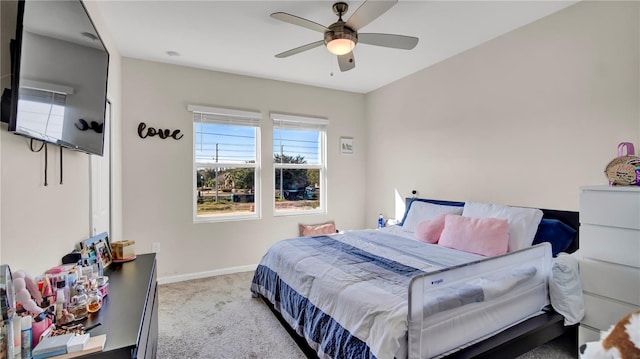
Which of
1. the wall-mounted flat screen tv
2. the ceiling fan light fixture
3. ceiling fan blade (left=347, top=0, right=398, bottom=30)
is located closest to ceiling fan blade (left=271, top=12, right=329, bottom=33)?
the ceiling fan light fixture

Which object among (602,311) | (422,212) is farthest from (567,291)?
(422,212)

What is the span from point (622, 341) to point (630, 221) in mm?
1145

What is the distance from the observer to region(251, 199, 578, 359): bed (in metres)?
1.44

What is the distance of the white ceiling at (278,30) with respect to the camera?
2.33 metres

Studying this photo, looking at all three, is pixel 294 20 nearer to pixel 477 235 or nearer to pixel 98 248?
pixel 98 248

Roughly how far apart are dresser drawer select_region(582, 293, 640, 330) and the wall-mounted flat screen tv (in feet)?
10.1

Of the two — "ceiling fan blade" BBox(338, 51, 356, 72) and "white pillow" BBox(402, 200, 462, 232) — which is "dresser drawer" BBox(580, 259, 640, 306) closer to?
"white pillow" BBox(402, 200, 462, 232)

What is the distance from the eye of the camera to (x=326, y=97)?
14.7ft

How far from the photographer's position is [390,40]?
2.26 m

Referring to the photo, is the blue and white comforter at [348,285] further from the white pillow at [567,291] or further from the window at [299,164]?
the window at [299,164]

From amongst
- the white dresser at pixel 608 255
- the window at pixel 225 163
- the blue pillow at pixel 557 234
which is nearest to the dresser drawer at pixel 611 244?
the white dresser at pixel 608 255

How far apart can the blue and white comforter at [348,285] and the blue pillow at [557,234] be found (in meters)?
0.60

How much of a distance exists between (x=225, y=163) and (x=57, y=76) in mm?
2609

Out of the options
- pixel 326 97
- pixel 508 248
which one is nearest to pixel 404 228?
pixel 508 248
